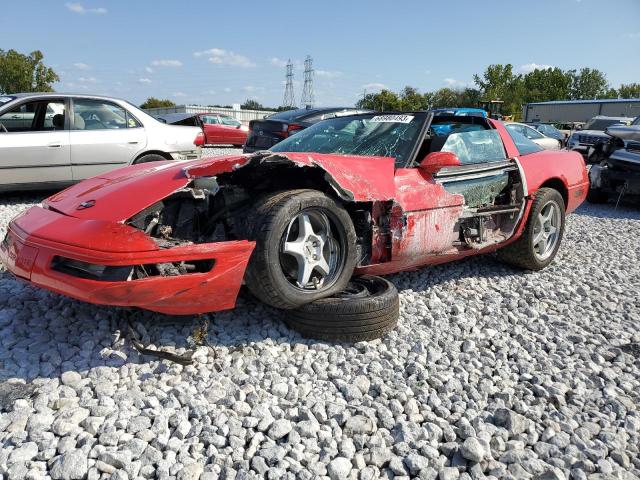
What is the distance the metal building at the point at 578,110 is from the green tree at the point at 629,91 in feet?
147

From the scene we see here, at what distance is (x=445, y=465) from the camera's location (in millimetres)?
1967

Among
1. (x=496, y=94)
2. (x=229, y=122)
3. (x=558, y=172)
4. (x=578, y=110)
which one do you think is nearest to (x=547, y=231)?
(x=558, y=172)

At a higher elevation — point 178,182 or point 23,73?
point 23,73

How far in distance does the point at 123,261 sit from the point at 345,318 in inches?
47.3

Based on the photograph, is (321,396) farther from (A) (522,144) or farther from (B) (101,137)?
(B) (101,137)

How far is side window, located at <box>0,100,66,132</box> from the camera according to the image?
6.35m

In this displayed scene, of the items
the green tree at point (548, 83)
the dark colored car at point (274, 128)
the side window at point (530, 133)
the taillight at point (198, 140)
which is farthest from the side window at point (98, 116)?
the green tree at point (548, 83)

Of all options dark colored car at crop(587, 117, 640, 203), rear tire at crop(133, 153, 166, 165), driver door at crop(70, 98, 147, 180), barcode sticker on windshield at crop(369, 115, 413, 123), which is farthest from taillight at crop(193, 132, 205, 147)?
dark colored car at crop(587, 117, 640, 203)

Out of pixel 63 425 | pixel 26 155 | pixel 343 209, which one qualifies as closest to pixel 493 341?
pixel 343 209

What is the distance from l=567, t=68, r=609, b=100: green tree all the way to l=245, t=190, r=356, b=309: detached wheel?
89009 millimetres

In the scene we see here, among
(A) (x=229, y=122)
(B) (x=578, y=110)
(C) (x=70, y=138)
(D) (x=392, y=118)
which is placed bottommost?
(C) (x=70, y=138)

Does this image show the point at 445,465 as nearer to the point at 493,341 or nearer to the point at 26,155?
the point at 493,341

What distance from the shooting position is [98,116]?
6.82 meters

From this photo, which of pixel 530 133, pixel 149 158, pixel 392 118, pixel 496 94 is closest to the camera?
pixel 392 118
